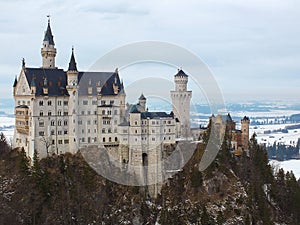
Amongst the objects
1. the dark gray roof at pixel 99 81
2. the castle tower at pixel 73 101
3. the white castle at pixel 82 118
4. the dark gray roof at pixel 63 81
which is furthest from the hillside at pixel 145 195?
the dark gray roof at pixel 99 81

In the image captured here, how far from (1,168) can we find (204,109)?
103 ft

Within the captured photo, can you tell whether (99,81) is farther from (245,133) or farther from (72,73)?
(245,133)

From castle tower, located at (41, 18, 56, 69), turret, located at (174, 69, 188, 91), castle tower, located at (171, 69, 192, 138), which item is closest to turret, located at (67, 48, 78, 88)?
castle tower, located at (41, 18, 56, 69)

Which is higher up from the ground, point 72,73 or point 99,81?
point 72,73

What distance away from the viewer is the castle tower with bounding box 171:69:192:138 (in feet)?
253

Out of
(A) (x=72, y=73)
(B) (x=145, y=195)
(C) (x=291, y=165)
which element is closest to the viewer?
(B) (x=145, y=195)

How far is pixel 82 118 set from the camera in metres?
71.2

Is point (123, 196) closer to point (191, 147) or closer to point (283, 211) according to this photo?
point (191, 147)

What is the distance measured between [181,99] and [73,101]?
17723 mm

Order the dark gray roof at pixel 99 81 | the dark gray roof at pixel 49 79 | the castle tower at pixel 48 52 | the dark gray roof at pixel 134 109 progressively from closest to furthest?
the dark gray roof at pixel 49 79 → the dark gray roof at pixel 134 109 → the dark gray roof at pixel 99 81 → the castle tower at pixel 48 52

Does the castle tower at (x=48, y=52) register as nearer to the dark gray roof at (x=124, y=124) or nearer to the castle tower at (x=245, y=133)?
the dark gray roof at (x=124, y=124)

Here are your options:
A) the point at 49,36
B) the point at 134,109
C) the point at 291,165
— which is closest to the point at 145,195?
the point at 134,109

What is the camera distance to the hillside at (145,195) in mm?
60688

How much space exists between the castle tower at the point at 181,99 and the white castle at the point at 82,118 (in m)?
3.27
